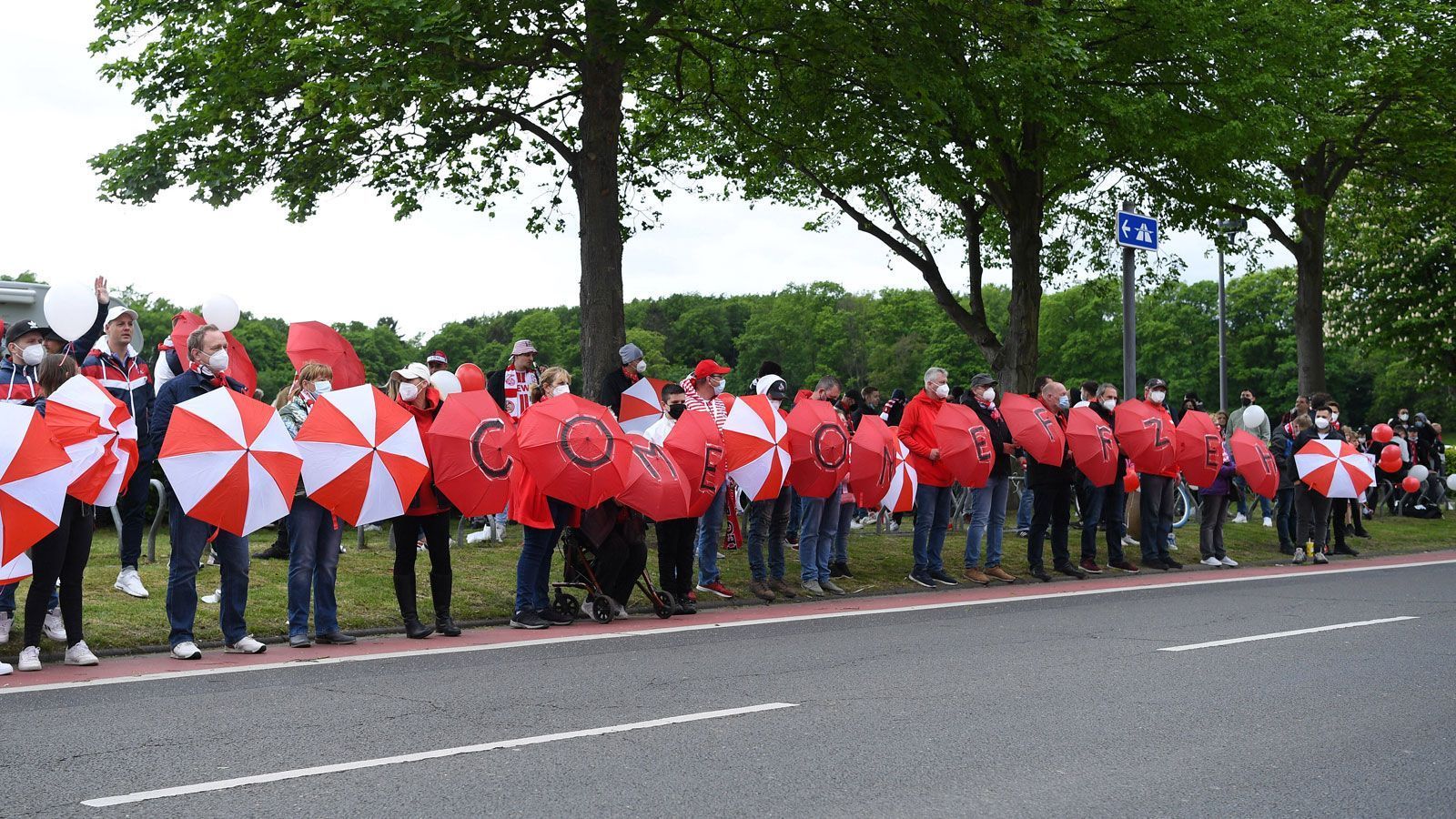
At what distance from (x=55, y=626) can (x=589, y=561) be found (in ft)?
13.4

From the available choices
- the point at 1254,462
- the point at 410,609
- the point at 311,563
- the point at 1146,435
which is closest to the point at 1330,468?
the point at 1254,462

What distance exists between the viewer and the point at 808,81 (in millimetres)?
19547

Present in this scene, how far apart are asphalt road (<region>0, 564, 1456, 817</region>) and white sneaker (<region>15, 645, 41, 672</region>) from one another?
34.9 inches

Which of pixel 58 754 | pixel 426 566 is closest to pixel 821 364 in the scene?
pixel 426 566

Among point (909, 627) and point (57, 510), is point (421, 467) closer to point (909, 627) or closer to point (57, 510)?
point (57, 510)

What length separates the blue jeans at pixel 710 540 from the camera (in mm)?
13180

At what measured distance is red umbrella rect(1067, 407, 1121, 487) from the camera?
632 inches

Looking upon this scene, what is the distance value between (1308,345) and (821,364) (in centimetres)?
7458

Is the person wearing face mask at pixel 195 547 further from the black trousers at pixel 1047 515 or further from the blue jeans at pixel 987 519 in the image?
the black trousers at pixel 1047 515

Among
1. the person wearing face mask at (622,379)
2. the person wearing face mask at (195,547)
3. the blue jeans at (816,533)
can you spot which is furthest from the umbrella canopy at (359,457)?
the blue jeans at (816,533)

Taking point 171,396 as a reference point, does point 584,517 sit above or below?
below

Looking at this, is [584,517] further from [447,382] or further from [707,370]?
[447,382]

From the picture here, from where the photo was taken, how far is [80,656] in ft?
29.1

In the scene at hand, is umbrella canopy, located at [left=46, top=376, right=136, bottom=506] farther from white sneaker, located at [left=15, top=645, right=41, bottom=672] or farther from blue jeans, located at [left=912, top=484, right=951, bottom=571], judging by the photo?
blue jeans, located at [left=912, top=484, right=951, bottom=571]
